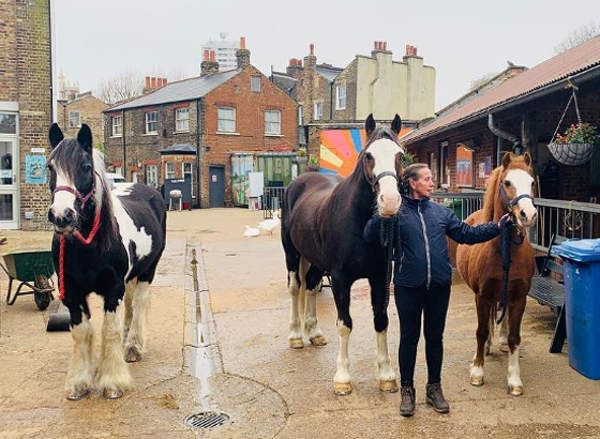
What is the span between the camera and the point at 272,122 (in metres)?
33.7

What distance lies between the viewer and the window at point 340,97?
1459 inches

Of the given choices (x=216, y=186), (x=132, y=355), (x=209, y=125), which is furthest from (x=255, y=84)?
(x=132, y=355)

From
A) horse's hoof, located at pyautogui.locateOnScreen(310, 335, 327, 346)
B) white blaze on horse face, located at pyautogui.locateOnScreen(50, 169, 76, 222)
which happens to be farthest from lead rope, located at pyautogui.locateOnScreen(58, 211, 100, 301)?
horse's hoof, located at pyautogui.locateOnScreen(310, 335, 327, 346)

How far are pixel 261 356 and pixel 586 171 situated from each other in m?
6.77

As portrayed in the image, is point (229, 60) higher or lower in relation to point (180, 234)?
higher

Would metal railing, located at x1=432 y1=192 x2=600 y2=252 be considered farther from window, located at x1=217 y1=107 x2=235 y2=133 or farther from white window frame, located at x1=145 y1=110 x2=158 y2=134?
white window frame, located at x1=145 y1=110 x2=158 y2=134

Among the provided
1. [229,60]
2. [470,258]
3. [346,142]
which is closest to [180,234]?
[346,142]

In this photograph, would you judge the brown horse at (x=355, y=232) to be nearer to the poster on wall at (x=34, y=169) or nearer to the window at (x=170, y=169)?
the poster on wall at (x=34, y=169)

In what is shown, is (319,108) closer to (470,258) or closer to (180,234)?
(180,234)

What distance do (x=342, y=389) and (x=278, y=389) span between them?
1.83ft

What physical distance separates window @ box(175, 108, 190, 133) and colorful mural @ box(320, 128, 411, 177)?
989 cm

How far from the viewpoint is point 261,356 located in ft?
18.2

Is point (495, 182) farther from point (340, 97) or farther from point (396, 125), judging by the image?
point (340, 97)

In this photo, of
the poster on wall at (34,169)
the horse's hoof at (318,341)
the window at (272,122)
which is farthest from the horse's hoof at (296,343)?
the window at (272,122)
